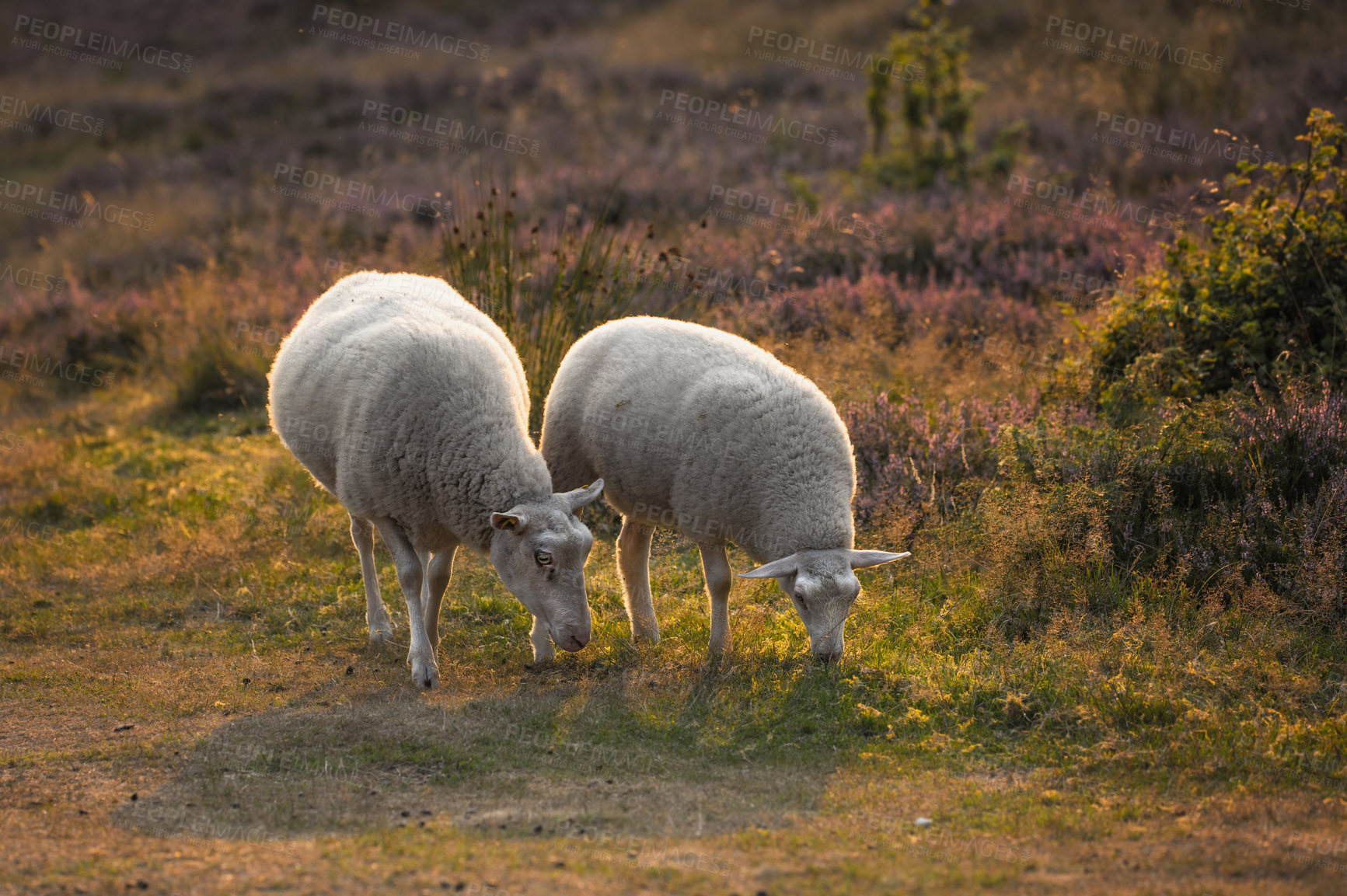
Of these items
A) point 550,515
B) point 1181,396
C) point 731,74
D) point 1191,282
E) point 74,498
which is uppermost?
point 731,74

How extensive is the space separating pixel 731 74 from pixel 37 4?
23187mm

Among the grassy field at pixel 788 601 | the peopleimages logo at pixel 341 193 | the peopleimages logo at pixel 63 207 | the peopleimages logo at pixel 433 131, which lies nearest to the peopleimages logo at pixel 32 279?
the grassy field at pixel 788 601

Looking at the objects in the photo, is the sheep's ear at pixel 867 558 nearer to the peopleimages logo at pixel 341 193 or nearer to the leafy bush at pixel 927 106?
the leafy bush at pixel 927 106

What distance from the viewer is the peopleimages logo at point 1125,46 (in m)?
16.4

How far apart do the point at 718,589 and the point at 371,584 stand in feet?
7.45

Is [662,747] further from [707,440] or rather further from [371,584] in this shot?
[371,584]

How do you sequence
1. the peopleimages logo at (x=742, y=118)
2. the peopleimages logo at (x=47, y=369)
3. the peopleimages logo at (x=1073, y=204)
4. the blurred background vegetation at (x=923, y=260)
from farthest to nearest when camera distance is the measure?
1. the peopleimages logo at (x=742, y=118)
2. the peopleimages logo at (x=47, y=369)
3. the peopleimages logo at (x=1073, y=204)
4. the blurred background vegetation at (x=923, y=260)

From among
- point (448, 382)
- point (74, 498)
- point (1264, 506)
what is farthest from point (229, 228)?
point (1264, 506)

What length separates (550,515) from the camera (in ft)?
17.9

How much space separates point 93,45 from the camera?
31297mm

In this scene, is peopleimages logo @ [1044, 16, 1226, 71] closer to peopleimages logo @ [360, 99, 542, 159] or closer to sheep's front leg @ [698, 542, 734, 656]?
peopleimages logo @ [360, 99, 542, 159]

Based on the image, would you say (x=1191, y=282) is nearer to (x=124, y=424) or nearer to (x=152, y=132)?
(x=124, y=424)

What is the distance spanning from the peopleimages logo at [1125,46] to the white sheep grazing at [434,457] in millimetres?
14234

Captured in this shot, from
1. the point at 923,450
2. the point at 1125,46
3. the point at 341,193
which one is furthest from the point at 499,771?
the point at 1125,46
